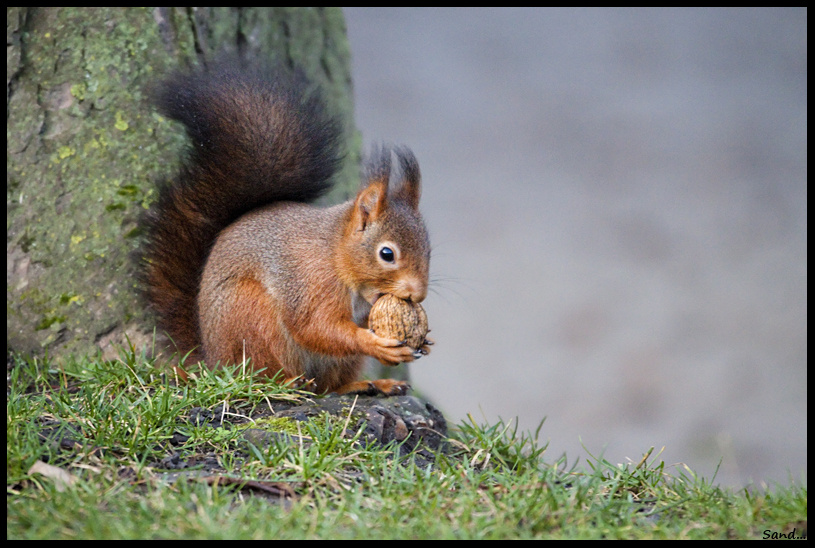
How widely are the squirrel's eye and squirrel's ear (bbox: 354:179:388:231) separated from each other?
0.10 metres

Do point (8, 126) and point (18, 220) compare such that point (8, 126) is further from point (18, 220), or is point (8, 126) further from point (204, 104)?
point (204, 104)

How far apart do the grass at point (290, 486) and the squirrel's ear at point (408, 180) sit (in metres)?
0.66

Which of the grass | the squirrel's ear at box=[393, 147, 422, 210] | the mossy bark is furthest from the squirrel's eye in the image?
the mossy bark

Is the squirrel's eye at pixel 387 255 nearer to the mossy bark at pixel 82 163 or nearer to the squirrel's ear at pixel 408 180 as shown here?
the squirrel's ear at pixel 408 180

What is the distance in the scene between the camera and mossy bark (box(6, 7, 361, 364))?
7.45 feet

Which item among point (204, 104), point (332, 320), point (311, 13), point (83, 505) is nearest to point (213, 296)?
point (332, 320)

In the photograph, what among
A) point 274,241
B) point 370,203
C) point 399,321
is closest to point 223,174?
point 274,241

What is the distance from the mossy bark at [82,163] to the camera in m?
2.27

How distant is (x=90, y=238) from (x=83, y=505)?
4.30ft

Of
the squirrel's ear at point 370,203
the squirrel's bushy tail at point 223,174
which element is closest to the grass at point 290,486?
the squirrel's bushy tail at point 223,174

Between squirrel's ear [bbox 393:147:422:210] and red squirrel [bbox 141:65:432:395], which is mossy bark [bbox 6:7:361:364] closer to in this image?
red squirrel [bbox 141:65:432:395]

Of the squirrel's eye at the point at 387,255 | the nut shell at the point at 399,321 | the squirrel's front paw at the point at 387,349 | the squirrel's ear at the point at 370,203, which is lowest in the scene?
the squirrel's front paw at the point at 387,349

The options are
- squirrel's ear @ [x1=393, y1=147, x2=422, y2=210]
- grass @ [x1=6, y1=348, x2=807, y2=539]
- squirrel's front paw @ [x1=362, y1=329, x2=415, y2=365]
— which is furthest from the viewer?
squirrel's ear @ [x1=393, y1=147, x2=422, y2=210]

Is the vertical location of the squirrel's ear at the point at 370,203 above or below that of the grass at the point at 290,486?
above
